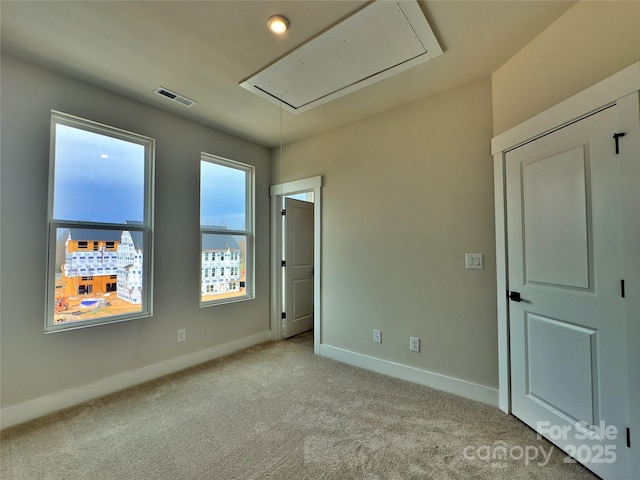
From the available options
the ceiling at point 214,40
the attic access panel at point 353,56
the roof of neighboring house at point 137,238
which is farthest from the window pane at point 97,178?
the attic access panel at point 353,56

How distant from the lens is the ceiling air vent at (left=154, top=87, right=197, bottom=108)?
253 cm

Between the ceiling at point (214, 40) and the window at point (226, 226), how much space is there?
0.99 metres

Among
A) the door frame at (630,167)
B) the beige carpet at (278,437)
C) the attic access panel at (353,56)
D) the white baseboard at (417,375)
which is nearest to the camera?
the door frame at (630,167)

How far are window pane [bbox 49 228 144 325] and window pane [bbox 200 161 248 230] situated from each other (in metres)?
0.81

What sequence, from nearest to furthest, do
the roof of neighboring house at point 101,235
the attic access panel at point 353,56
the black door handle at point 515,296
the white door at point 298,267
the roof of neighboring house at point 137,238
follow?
the attic access panel at point 353,56
the black door handle at point 515,296
the roof of neighboring house at point 101,235
the roof of neighboring house at point 137,238
the white door at point 298,267

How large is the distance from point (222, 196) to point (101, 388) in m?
2.26

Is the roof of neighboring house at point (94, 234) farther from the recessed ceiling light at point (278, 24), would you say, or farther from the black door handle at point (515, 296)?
the black door handle at point (515, 296)

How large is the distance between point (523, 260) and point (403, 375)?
1.54 meters

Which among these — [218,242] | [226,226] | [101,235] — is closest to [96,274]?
[101,235]

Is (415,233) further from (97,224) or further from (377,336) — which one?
(97,224)

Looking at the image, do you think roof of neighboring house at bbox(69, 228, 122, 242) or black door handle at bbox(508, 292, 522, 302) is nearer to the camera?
black door handle at bbox(508, 292, 522, 302)

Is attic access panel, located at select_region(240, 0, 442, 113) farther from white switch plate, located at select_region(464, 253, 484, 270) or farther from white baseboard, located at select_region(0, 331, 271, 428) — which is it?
white baseboard, located at select_region(0, 331, 271, 428)

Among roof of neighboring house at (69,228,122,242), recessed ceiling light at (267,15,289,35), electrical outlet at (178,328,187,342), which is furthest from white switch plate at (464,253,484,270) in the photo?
roof of neighboring house at (69,228,122,242)

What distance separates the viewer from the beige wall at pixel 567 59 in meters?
1.42
